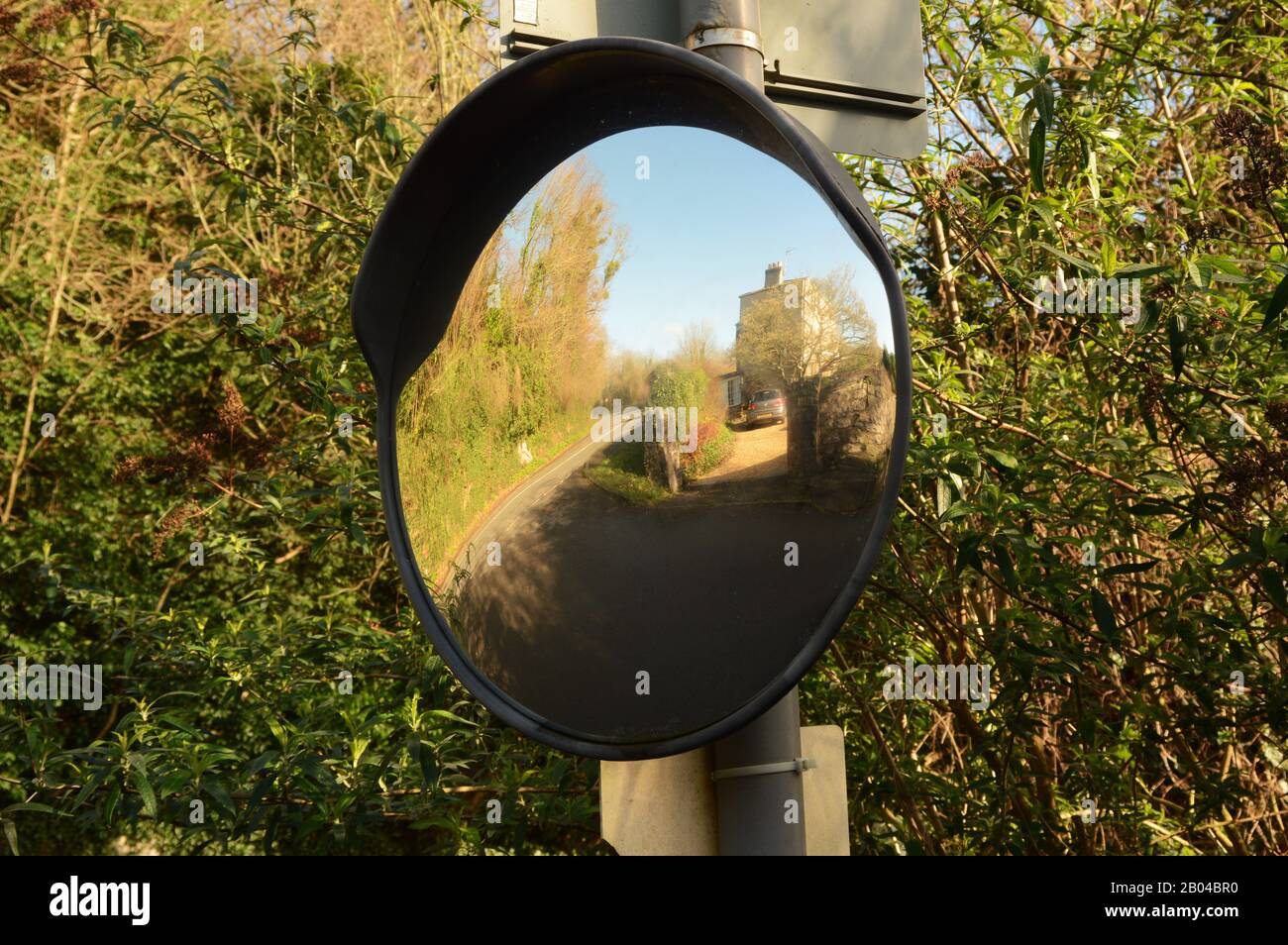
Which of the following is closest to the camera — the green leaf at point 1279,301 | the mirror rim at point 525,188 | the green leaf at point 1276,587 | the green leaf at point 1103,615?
the mirror rim at point 525,188

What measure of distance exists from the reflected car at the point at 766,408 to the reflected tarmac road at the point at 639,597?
57 millimetres

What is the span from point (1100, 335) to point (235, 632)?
7.69 feet

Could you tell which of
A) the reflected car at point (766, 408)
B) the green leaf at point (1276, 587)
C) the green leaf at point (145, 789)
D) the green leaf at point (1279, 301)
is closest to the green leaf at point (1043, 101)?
the green leaf at point (1279, 301)

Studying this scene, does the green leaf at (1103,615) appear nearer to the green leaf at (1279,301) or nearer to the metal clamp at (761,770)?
the green leaf at (1279,301)

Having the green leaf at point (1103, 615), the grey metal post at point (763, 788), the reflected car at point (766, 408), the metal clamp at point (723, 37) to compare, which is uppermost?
the metal clamp at point (723, 37)

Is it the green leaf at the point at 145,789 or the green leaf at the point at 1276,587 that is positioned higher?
the green leaf at the point at 1276,587

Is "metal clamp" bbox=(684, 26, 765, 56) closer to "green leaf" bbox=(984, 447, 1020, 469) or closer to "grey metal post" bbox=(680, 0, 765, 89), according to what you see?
"grey metal post" bbox=(680, 0, 765, 89)

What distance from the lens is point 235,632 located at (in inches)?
119

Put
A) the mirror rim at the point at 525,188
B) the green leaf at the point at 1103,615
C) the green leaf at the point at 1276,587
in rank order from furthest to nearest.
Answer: the green leaf at the point at 1103,615, the green leaf at the point at 1276,587, the mirror rim at the point at 525,188

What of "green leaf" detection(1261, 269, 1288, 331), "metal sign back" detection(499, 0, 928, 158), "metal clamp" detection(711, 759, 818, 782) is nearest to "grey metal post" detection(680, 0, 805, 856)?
"metal clamp" detection(711, 759, 818, 782)

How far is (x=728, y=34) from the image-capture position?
115 centimetres

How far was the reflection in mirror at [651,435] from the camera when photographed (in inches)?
35.8

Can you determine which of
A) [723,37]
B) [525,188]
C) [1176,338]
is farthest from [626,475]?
[1176,338]

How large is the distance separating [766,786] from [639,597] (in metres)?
0.28
